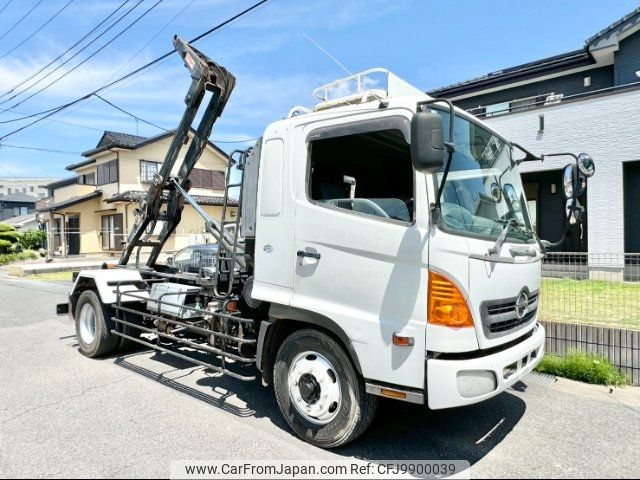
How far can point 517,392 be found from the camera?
13.9 feet

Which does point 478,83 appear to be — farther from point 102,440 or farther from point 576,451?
point 102,440

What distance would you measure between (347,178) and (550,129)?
9.41 meters

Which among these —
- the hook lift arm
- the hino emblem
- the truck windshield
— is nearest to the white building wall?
the truck windshield

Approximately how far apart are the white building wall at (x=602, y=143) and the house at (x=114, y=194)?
19.2 meters

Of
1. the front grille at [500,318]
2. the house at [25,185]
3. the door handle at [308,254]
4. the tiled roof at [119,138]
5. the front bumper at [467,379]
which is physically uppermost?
the house at [25,185]

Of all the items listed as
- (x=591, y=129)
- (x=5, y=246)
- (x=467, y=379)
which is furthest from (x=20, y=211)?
(x=467, y=379)

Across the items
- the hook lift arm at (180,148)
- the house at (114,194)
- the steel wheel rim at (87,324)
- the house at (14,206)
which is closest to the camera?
the hook lift arm at (180,148)

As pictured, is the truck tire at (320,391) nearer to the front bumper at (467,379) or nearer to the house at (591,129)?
the front bumper at (467,379)

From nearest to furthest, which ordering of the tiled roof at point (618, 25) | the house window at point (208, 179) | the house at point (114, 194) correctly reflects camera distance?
1. the tiled roof at point (618, 25)
2. the house at point (114, 194)
3. the house window at point (208, 179)

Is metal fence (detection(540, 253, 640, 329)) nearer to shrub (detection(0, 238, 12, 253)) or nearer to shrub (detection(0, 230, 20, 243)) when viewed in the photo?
shrub (detection(0, 238, 12, 253))

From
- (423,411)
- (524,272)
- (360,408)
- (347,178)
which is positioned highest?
(347,178)

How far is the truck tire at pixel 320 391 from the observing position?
3051 mm

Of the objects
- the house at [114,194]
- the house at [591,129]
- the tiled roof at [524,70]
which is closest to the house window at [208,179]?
the house at [114,194]

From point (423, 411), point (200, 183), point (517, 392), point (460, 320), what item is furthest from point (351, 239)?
point (200, 183)
